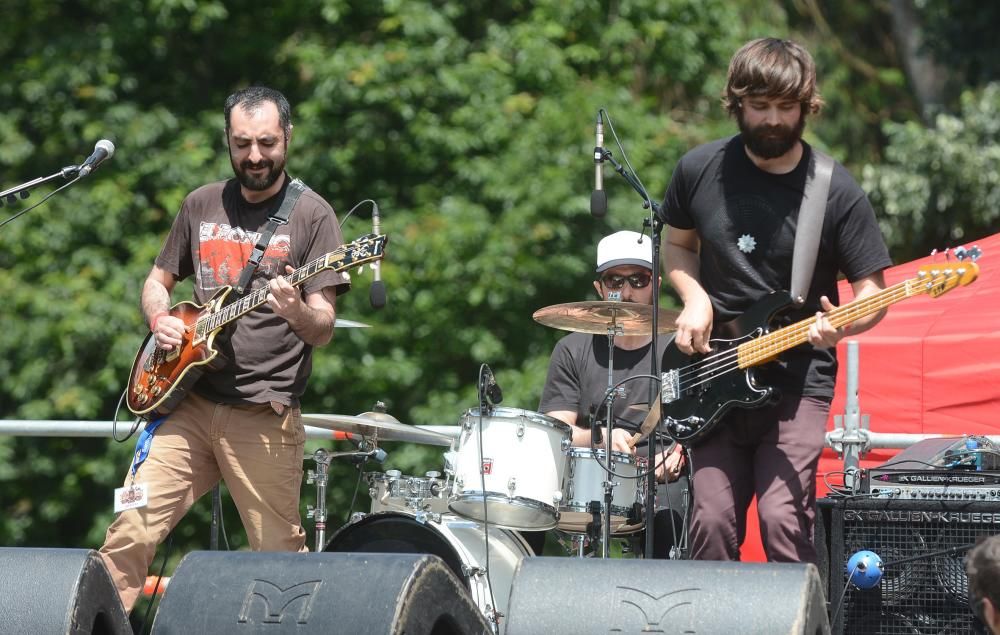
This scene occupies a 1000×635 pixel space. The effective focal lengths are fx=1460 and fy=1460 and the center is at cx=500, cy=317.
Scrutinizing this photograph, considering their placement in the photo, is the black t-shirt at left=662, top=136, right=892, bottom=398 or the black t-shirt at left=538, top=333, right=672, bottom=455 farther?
the black t-shirt at left=538, top=333, right=672, bottom=455

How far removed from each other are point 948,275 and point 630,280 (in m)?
2.29

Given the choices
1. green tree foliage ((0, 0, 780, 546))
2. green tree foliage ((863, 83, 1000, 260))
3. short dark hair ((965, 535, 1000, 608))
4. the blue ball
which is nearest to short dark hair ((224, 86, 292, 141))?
the blue ball

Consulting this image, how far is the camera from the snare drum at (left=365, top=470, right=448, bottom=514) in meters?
6.39

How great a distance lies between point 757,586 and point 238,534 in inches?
400

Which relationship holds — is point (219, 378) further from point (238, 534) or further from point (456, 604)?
point (238, 534)

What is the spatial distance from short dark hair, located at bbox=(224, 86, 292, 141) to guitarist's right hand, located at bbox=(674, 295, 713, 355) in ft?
5.52

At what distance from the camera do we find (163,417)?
5234 millimetres

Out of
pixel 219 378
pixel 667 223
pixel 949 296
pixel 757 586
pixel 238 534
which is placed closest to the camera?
pixel 757 586

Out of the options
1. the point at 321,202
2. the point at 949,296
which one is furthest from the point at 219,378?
the point at 949,296

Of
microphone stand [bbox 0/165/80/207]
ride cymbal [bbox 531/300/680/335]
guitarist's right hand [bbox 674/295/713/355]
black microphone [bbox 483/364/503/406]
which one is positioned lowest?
black microphone [bbox 483/364/503/406]

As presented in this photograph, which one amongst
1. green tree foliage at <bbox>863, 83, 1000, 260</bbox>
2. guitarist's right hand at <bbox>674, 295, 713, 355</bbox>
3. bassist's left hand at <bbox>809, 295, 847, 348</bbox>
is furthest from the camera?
green tree foliage at <bbox>863, 83, 1000, 260</bbox>

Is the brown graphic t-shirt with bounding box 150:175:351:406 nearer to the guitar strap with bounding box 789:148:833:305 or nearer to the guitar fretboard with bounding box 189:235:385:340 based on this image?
the guitar fretboard with bounding box 189:235:385:340

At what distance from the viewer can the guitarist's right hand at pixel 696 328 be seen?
454 centimetres

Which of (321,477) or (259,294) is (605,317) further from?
(259,294)
